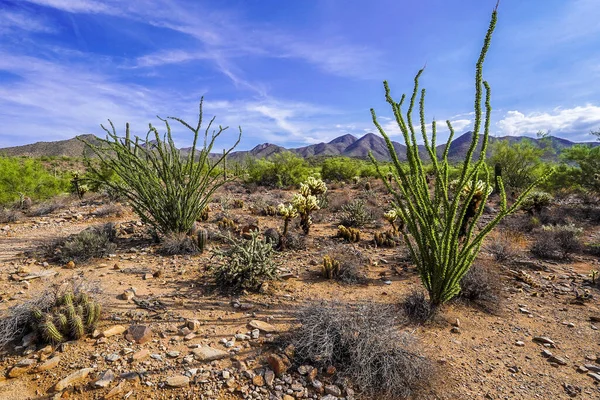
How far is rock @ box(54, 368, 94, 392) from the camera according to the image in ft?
8.21

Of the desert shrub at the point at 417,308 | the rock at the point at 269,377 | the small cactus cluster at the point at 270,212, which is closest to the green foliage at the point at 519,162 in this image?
the small cactus cluster at the point at 270,212

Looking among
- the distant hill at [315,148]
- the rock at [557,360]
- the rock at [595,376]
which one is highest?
the distant hill at [315,148]

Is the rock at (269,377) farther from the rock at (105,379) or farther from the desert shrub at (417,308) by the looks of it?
the desert shrub at (417,308)

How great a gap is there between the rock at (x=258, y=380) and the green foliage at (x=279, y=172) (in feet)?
57.0

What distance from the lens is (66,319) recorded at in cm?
312

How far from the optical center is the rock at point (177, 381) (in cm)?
255

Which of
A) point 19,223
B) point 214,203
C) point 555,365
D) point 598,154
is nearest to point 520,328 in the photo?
point 555,365

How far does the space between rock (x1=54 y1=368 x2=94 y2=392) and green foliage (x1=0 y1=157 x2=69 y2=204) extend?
11411mm

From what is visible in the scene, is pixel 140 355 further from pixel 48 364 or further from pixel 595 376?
pixel 595 376

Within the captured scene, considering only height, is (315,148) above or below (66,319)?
above

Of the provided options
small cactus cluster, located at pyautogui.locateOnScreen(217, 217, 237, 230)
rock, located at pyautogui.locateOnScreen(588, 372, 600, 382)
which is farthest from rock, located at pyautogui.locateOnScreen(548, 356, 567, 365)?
small cactus cluster, located at pyautogui.locateOnScreen(217, 217, 237, 230)

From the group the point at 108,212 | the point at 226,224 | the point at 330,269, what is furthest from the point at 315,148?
the point at 330,269

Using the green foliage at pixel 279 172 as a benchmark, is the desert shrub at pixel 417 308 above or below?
below

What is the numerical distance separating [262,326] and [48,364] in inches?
78.1
